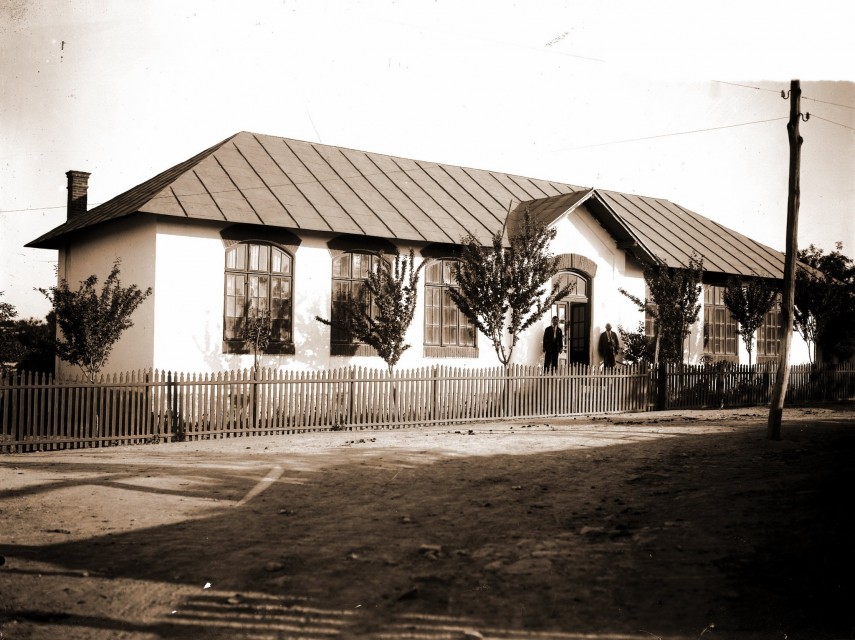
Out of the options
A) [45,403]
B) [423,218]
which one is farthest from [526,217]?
[45,403]

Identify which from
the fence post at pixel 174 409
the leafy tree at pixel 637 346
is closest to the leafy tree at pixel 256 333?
the fence post at pixel 174 409

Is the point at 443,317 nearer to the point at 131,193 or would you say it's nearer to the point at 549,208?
the point at 549,208

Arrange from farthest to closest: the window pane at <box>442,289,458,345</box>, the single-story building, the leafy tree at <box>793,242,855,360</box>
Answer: the leafy tree at <box>793,242,855,360</box>, the window pane at <box>442,289,458,345</box>, the single-story building

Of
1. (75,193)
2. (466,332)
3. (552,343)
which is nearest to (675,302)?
(552,343)

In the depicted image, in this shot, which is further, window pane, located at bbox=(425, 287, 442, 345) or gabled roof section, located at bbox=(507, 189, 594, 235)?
gabled roof section, located at bbox=(507, 189, 594, 235)

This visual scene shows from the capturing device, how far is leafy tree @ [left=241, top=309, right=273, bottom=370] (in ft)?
58.6

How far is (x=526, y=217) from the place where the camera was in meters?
18.9

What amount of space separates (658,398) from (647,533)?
Answer: 14796mm

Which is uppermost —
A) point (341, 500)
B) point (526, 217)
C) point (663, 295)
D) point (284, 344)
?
point (526, 217)

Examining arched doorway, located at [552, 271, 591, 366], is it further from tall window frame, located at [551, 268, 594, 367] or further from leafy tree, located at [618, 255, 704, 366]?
leafy tree, located at [618, 255, 704, 366]

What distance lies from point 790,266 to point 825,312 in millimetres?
15286

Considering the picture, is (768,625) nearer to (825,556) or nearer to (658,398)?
(825,556)

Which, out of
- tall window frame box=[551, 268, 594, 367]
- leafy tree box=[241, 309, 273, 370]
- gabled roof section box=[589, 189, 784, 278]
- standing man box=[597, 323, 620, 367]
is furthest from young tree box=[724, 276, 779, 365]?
leafy tree box=[241, 309, 273, 370]

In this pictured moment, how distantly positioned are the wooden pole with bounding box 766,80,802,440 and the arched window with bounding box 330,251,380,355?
32.2 ft
